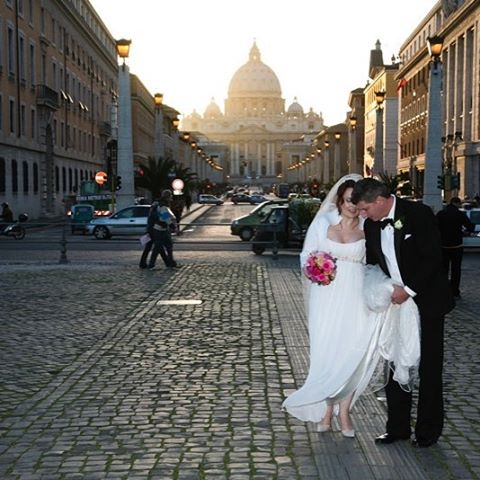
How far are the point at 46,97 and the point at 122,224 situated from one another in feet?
64.7

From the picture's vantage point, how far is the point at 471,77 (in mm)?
55375

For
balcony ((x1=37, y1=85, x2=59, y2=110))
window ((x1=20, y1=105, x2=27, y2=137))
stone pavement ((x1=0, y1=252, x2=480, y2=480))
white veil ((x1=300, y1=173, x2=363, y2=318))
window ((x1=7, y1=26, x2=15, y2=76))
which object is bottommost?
stone pavement ((x1=0, y1=252, x2=480, y2=480))

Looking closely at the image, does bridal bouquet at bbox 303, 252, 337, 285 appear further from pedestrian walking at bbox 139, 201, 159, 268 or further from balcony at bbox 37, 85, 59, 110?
balcony at bbox 37, 85, 59, 110

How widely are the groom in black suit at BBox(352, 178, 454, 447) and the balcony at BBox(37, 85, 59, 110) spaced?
48.0 m

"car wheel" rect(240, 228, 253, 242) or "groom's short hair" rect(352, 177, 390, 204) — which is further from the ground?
"groom's short hair" rect(352, 177, 390, 204)

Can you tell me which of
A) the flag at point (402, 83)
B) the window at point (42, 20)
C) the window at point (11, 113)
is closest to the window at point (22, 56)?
the window at point (11, 113)

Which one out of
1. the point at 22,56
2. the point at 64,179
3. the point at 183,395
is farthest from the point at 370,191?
the point at 64,179

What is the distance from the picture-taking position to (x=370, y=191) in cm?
617

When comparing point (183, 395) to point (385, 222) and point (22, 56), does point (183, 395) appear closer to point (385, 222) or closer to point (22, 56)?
point (385, 222)

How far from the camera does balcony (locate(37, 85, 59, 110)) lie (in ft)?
171

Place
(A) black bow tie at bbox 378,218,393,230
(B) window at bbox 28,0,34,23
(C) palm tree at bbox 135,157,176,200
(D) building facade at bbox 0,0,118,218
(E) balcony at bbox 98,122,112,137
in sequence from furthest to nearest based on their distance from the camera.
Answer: (E) balcony at bbox 98,122,112,137, (C) palm tree at bbox 135,157,176,200, (B) window at bbox 28,0,34,23, (D) building facade at bbox 0,0,118,218, (A) black bow tie at bbox 378,218,393,230

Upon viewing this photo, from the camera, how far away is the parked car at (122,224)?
35.2 metres

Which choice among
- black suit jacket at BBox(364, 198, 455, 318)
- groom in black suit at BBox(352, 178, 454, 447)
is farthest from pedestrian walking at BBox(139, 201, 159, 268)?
black suit jacket at BBox(364, 198, 455, 318)

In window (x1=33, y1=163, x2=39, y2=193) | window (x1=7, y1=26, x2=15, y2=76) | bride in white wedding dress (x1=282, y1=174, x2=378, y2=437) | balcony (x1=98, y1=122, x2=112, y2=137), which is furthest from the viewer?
balcony (x1=98, y1=122, x2=112, y2=137)
